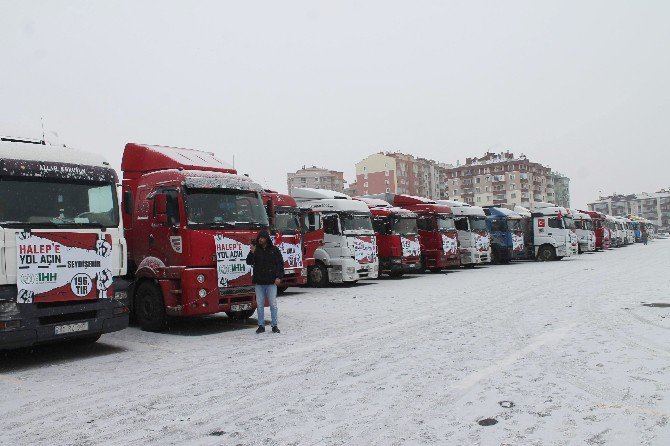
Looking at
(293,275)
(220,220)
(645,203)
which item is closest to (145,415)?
(220,220)

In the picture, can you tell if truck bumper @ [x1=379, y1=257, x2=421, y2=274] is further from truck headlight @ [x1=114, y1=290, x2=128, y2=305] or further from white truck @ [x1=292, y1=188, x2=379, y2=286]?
truck headlight @ [x1=114, y1=290, x2=128, y2=305]

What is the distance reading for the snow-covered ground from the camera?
4.47m

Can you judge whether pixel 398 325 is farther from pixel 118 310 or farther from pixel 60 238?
pixel 60 238

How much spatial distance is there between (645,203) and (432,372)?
20203cm

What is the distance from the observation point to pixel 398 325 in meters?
9.79

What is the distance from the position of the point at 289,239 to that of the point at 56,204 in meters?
8.70

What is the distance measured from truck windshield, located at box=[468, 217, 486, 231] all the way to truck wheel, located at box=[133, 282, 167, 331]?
1907cm

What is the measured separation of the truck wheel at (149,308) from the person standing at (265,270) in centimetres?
173

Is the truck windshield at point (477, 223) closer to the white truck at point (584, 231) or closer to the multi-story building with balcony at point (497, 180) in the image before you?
the white truck at point (584, 231)

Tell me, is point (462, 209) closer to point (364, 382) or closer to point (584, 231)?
point (584, 231)

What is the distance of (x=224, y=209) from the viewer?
10.1 metres

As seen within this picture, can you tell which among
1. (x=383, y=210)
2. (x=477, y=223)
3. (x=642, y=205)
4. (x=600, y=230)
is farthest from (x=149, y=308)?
(x=642, y=205)

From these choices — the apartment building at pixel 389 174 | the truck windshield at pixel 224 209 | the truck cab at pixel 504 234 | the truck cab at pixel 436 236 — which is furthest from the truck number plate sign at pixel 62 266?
the apartment building at pixel 389 174

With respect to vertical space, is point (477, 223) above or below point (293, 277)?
above
